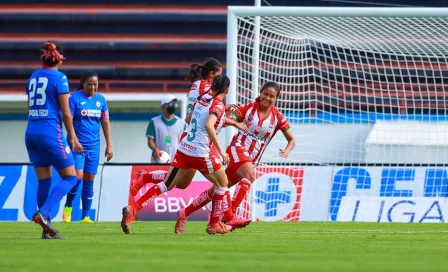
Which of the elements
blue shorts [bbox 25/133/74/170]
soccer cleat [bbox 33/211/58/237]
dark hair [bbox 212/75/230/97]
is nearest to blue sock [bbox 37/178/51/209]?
blue shorts [bbox 25/133/74/170]

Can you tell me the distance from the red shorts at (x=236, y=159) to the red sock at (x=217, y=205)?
1.53m

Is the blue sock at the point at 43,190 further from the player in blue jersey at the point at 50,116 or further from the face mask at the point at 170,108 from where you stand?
the face mask at the point at 170,108

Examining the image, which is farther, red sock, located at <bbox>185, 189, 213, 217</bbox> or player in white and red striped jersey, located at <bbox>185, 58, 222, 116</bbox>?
player in white and red striped jersey, located at <bbox>185, 58, 222, 116</bbox>

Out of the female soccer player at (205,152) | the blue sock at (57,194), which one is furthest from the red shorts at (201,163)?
the blue sock at (57,194)

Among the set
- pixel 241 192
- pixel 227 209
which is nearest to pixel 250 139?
pixel 241 192

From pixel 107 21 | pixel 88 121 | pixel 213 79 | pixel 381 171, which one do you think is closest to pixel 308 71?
pixel 381 171

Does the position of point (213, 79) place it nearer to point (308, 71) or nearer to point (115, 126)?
point (308, 71)

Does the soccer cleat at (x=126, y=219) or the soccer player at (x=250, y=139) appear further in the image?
the soccer player at (x=250, y=139)

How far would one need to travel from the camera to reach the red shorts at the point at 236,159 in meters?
12.8

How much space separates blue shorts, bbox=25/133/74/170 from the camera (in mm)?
10133

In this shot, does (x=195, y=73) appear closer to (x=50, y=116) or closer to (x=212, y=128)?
(x=212, y=128)

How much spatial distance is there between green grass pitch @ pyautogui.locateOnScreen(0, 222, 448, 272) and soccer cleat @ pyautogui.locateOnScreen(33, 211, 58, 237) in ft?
0.48

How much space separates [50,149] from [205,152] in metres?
1.68

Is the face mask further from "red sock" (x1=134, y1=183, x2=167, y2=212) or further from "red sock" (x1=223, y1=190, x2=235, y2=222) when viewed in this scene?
"red sock" (x1=134, y1=183, x2=167, y2=212)
